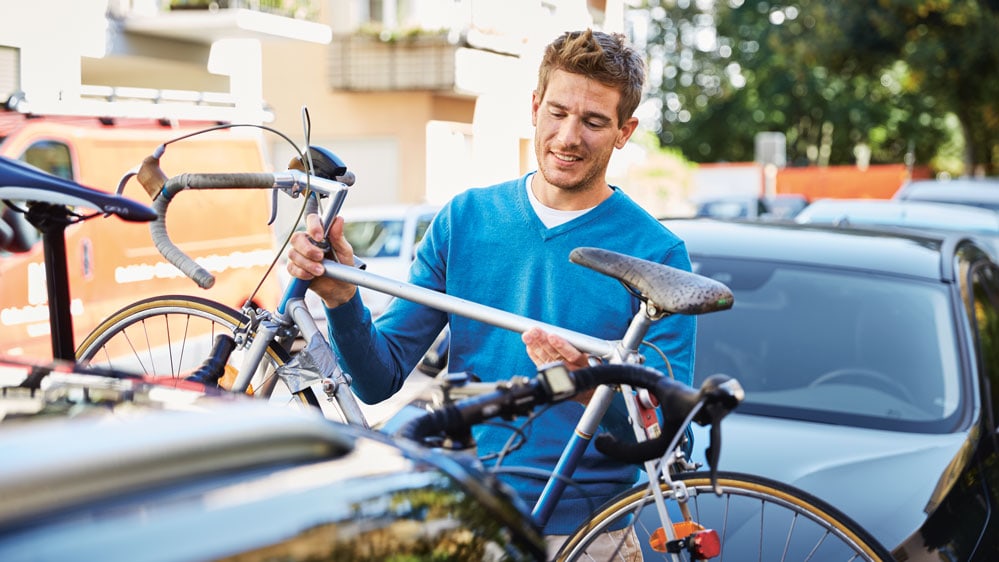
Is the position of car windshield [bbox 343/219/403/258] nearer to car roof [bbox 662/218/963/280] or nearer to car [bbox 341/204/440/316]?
car [bbox 341/204/440/316]

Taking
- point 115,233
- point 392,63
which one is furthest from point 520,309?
point 392,63

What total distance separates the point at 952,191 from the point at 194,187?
15.7m

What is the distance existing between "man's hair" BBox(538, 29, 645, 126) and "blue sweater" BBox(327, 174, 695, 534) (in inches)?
8.9

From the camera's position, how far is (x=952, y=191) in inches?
685

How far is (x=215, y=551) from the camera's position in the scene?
1283 millimetres

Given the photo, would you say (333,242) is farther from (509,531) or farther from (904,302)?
(904,302)

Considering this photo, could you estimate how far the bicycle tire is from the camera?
295 cm

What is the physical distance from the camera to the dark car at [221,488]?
47.6 inches

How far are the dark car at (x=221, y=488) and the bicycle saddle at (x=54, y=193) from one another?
0.98 m

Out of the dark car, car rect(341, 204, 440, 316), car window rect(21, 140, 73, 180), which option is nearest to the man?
the dark car

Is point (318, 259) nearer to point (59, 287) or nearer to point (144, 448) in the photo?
point (59, 287)

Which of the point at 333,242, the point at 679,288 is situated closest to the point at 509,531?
the point at 679,288

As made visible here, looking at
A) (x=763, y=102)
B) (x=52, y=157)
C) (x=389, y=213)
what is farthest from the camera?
(x=763, y=102)

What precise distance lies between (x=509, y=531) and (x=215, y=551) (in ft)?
1.56
